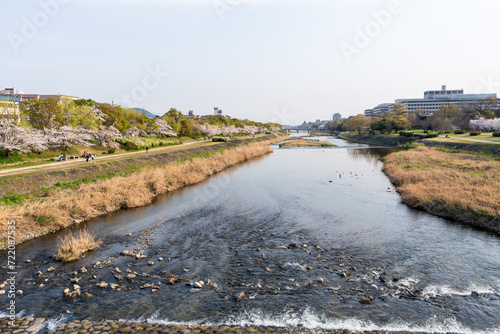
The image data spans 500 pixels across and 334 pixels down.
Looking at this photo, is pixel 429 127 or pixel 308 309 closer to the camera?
pixel 308 309

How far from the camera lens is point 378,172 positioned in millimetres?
41031

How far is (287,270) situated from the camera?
13.1 m

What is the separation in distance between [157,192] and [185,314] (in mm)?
19788

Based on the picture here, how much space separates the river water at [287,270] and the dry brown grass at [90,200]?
4.16 feet

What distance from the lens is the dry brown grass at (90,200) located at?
17266mm

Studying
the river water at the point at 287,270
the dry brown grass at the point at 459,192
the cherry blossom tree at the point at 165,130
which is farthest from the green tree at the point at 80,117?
the dry brown grass at the point at 459,192

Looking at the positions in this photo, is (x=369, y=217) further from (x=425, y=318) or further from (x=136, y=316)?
(x=136, y=316)

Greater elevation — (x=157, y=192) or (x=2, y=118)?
(x=2, y=118)

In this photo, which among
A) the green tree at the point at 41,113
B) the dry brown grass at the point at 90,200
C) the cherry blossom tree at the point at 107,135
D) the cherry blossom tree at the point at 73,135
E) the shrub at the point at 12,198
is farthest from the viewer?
the cherry blossom tree at the point at 107,135

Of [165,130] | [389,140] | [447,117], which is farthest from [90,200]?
[447,117]

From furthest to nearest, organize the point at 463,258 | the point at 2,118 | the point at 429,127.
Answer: the point at 429,127, the point at 2,118, the point at 463,258

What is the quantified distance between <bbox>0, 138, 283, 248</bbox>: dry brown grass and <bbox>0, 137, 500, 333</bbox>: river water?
1.27m

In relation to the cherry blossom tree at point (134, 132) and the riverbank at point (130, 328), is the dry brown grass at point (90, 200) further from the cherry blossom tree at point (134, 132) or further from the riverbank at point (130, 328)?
the cherry blossom tree at point (134, 132)

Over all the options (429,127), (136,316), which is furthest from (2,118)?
(429,127)
